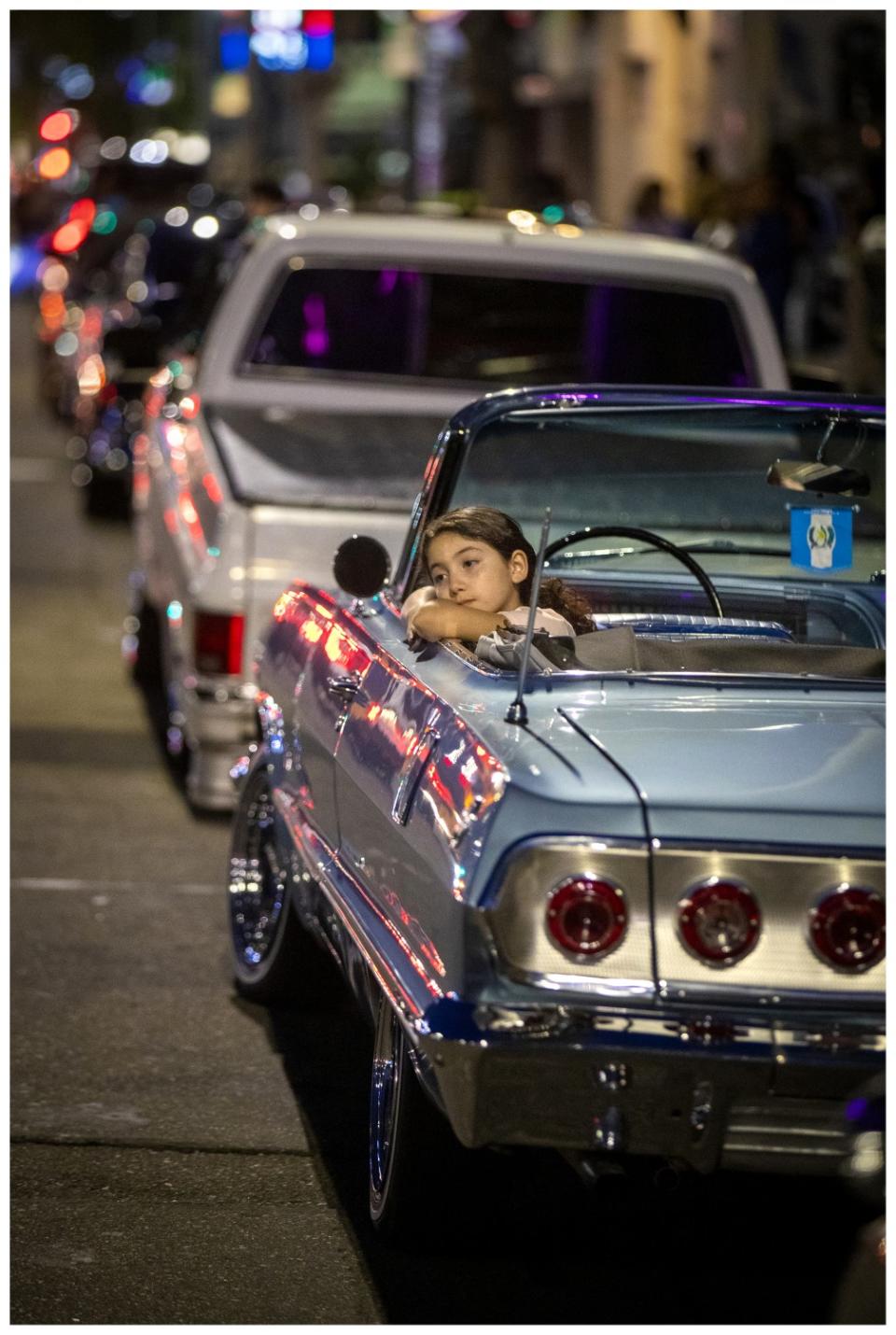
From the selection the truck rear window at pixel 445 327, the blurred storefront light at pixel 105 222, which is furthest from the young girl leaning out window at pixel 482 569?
the blurred storefront light at pixel 105 222

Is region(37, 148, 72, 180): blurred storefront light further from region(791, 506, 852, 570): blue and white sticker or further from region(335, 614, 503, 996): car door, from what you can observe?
region(335, 614, 503, 996): car door

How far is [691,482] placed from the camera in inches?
259

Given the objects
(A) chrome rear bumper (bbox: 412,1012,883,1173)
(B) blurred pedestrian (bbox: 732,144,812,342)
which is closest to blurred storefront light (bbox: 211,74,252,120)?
(B) blurred pedestrian (bbox: 732,144,812,342)

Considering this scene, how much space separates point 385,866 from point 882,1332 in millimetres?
1556

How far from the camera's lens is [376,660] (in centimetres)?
517

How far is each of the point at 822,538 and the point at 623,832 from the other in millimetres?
1586

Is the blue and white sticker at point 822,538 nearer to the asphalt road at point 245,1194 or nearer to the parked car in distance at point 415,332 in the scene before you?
the asphalt road at point 245,1194

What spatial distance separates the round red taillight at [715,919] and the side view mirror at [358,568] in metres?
1.78

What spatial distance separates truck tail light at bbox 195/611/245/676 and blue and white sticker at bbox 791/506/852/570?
277 centimetres

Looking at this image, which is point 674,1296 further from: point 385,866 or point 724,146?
point 724,146

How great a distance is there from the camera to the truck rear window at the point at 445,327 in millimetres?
9438

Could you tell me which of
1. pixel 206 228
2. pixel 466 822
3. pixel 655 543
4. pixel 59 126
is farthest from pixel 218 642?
pixel 59 126

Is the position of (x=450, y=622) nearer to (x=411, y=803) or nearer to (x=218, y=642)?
(x=411, y=803)

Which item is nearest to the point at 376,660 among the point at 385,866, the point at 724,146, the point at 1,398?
the point at 385,866
